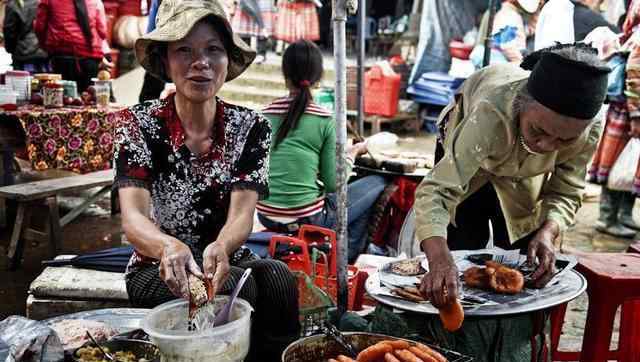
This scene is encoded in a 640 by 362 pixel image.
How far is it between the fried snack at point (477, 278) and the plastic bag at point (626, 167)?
13.0 ft

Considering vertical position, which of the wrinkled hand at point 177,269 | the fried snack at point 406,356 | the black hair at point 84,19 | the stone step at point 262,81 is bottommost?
the stone step at point 262,81

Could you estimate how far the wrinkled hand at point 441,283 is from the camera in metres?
2.14

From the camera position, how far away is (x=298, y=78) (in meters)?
3.96

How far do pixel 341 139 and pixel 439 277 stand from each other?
2.43 ft

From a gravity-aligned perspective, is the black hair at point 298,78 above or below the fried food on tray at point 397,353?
above

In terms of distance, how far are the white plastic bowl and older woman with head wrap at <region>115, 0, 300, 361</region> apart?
34 cm

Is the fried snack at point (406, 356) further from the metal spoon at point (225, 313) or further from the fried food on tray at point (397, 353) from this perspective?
the metal spoon at point (225, 313)

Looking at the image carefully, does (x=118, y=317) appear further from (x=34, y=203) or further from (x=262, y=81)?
(x=262, y=81)

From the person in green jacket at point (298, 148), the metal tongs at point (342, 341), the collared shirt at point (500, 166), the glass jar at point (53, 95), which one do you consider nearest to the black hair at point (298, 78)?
the person in green jacket at point (298, 148)

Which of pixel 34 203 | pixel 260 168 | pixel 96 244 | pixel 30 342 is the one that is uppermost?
pixel 260 168

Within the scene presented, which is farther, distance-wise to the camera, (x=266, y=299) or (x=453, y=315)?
(x=266, y=299)

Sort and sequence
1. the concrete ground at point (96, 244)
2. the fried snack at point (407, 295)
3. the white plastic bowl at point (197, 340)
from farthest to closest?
1. the concrete ground at point (96, 244)
2. the fried snack at point (407, 295)
3. the white plastic bowl at point (197, 340)

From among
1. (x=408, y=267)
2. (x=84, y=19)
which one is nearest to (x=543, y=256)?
A: (x=408, y=267)

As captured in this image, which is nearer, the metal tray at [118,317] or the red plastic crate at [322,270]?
the metal tray at [118,317]
